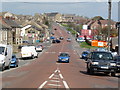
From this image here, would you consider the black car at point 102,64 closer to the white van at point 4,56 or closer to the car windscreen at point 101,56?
the car windscreen at point 101,56

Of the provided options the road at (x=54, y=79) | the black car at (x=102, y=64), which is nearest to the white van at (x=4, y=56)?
the road at (x=54, y=79)

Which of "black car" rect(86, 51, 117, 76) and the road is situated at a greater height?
"black car" rect(86, 51, 117, 76)

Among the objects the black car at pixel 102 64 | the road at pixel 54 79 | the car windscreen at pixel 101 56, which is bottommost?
the road at pixel 54 79

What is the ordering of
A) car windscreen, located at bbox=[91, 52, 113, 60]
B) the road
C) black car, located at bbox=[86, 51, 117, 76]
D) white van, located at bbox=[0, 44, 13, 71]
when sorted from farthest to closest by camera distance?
white van, located at bbox=[0, 44, 13, 71] → car windscreen, located at bbox=[91, 52, 113, 60] → black car, located at bbox=[86, 51, 117, 76] → the road

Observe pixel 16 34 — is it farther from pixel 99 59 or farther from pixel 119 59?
pixel 99 59

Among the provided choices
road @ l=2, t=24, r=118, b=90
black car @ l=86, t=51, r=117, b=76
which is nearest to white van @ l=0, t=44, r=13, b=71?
road @ l=2, t=24, r=118, b=90

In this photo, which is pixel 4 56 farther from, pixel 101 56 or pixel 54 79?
pixel 54 79

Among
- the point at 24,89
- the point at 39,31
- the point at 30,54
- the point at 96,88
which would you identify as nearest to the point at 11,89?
the point at 24,89

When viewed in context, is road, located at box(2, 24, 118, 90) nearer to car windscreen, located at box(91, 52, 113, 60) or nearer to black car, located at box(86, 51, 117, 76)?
black car, located at box(86, 51, 117, 76)

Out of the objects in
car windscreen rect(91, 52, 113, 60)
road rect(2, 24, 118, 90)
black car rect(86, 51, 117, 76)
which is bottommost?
road rect(2, 24, 118, 90)

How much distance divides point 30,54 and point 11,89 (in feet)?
138

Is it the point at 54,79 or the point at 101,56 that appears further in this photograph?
the point at 101,56

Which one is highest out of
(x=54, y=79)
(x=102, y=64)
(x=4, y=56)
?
(x=4, y=56)

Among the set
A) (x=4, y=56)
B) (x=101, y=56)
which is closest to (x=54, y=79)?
(x=101, y=56)
